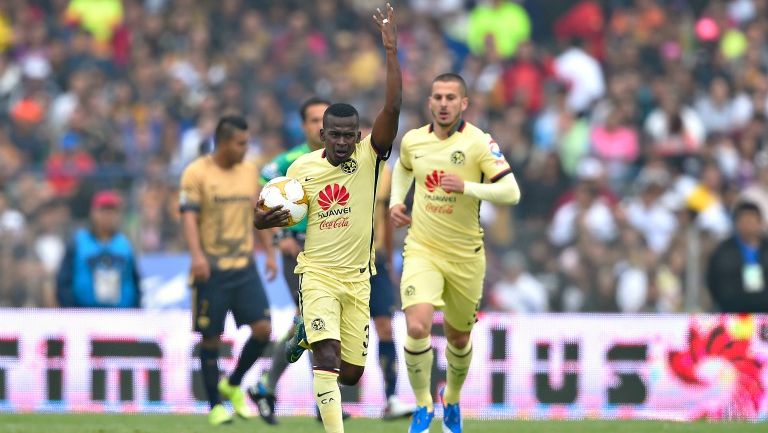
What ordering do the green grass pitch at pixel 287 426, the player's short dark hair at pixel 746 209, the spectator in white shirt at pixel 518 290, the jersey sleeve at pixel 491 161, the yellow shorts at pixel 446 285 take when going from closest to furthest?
the jersey sleeve at pixel 491 161
the yellow shorts at pixel 446 285
the green grass pitch at pixel 287 426
the player's short dark hair at pixel 746 209
the spectator in white shirt at pixel 518 290

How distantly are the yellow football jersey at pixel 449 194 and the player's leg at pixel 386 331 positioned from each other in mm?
1546

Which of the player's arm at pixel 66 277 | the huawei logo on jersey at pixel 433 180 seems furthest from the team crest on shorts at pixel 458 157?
the player's arm at pixel 66 277

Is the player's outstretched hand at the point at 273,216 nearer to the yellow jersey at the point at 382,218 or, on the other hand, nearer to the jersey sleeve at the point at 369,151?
the jersey sleeve at the point at 369,151

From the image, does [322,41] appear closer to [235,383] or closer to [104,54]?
[104,54]

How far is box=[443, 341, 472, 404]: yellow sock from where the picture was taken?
40.6 feet

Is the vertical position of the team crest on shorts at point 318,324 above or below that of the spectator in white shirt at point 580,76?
below

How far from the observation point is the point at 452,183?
38.0 feet

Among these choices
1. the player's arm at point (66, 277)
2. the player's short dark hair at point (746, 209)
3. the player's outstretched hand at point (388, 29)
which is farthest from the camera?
the player's short dark hair at point (746, 209)

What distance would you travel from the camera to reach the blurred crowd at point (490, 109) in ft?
60.3

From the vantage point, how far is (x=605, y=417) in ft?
49.4

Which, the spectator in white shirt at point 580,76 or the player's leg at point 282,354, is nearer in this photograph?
the player's leg at point 282,354

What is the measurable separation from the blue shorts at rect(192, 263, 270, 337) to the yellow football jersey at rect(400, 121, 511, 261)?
6.68ft

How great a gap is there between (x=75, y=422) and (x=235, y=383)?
147 cm

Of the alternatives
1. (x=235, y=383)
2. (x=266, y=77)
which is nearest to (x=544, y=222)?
(x=266, y=77)
